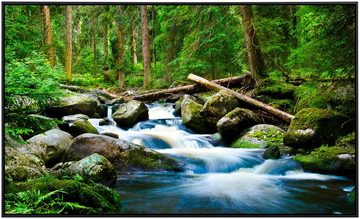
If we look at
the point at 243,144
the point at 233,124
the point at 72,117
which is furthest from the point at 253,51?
the point at 72,117

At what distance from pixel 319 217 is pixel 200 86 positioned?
6750mm

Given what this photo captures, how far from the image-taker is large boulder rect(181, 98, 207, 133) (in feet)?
27.5

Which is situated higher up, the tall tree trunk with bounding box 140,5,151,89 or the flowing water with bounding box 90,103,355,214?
the tall tree trunk with bounding box 140,5,151,89

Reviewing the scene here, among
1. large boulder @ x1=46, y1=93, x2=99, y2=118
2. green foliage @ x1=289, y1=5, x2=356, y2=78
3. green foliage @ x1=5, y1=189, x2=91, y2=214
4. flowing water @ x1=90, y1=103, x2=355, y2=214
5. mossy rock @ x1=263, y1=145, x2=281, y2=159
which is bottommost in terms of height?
flowing water @ x1=90, y1=103, x2=355, y2=214

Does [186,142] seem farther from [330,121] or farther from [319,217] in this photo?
[319,217]

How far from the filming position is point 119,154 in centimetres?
570

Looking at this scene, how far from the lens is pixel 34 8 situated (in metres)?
3.44

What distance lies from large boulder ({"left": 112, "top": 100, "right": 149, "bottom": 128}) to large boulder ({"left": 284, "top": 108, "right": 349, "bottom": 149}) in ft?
12.6

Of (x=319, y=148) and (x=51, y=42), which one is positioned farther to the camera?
(x=319, y=148)

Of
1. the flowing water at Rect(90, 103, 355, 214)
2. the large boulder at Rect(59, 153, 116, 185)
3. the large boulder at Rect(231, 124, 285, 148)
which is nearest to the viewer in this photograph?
the flowing water at Rect(90, 103, 355, 214)

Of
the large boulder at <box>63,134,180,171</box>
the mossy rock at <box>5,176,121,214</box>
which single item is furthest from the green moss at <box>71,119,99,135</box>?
the mossy rock at <box>5,176,121,214</box>

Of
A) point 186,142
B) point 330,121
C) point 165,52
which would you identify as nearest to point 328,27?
point 330,121

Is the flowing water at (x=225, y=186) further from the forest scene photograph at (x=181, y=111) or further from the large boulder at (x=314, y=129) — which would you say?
the large boulder at (x=314, y=129)

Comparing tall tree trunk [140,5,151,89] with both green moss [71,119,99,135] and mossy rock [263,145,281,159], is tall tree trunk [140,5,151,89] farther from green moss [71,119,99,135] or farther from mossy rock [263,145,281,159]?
mossy rock [263,145,281,159]
